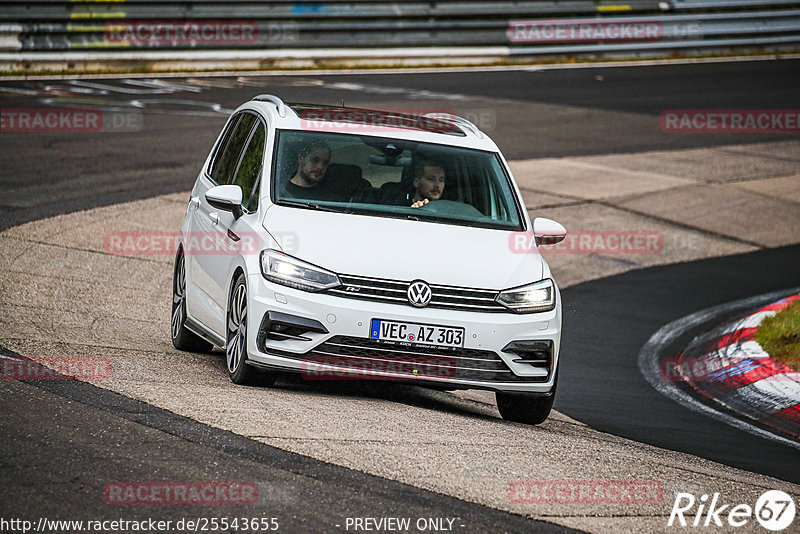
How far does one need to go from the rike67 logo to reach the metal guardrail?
2037 centimetres

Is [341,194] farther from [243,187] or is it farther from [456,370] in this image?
[456,370]

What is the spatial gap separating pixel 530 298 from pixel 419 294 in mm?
747

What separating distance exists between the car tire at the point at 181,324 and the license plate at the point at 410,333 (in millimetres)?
2216

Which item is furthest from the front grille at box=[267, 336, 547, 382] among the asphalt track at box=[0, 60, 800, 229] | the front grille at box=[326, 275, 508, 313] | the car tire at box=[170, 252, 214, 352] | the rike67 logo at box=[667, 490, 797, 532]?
the asphalt track at box=[0, 60, 800, 229]

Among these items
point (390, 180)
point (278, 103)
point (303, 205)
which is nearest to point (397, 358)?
point (303, 205)

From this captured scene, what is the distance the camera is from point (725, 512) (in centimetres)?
608

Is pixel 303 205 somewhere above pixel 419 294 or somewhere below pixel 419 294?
above

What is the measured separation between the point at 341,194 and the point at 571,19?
79.9 ft

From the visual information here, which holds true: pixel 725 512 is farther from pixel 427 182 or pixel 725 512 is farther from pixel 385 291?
pixel 427 182

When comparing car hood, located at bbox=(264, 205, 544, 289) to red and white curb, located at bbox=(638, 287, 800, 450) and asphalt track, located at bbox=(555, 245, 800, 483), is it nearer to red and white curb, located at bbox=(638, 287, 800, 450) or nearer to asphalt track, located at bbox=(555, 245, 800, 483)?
asphalt track, located at bbox=(555, 245, 800, 483)

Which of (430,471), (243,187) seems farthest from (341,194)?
(430,471)

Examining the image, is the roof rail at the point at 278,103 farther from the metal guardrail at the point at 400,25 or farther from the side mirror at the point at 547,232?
the metal guardrail at the point at 400,25

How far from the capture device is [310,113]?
904 centimetres

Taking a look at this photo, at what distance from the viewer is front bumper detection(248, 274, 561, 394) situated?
7.41 meters
